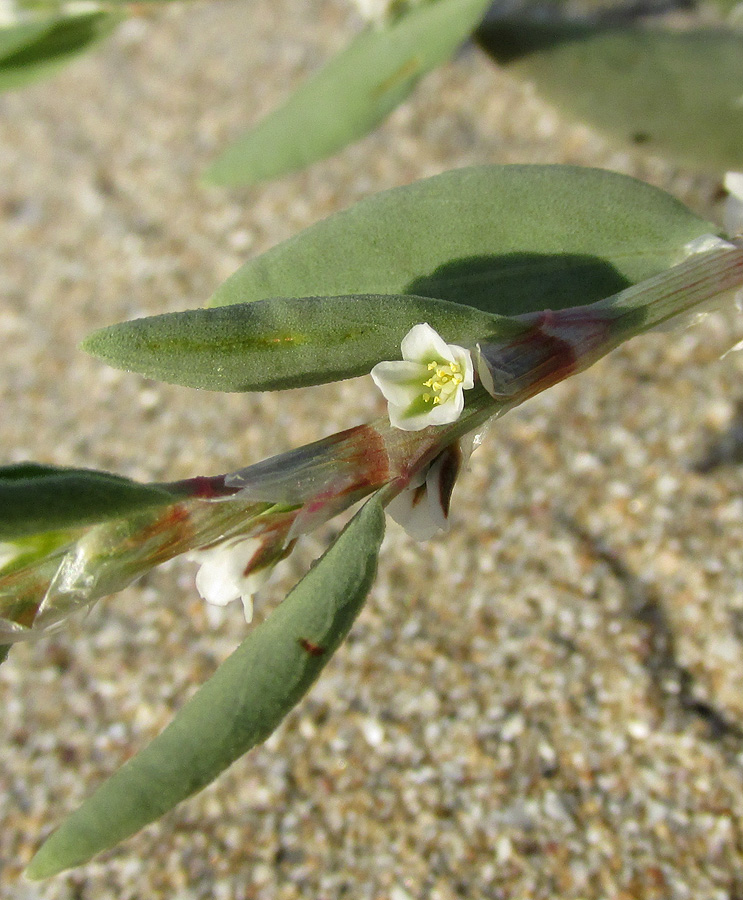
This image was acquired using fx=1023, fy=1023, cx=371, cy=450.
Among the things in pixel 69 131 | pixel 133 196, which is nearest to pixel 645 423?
pixel 133 196

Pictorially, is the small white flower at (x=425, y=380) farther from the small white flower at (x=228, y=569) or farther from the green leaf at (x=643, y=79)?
the green leaf at (x=643, y=79)

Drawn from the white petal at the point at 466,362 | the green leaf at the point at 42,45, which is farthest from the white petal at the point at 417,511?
the green leaf at the point at 42,45

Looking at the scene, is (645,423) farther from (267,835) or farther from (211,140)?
(211,140)

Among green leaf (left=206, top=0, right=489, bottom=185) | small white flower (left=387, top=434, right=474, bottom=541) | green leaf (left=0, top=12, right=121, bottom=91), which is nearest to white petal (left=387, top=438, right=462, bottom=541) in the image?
small white flower (left=387, top=434, right=474, bottom=541)

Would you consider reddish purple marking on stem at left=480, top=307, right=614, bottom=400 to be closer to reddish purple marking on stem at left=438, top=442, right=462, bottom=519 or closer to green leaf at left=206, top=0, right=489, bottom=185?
reddish purple marking on stem at left=438, top=442, right=462, bottom=519

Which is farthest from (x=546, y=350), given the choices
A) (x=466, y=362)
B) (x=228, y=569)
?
(x=228, y=569)
